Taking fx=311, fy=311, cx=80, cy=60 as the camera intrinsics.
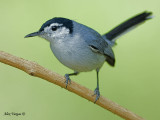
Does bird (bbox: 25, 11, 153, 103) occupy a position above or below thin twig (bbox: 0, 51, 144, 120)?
above

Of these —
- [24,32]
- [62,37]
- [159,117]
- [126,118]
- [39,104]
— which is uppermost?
[24,32]

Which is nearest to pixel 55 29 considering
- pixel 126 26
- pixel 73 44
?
pixel 73 44

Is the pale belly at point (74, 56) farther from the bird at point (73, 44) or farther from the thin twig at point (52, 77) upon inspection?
the thin twig at point (52, 77)

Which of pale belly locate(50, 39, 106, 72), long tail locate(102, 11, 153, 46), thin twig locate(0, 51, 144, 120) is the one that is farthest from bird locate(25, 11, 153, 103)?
long tail locate(102, 11, 153, 46)

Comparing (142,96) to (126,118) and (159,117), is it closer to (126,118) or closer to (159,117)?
(159,117)

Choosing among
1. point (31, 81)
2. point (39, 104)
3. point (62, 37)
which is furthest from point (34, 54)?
point (62, 37)

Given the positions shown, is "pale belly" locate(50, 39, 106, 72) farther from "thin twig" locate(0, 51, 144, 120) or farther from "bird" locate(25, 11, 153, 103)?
"thin twig" locate(0, 51, 144, 120)
